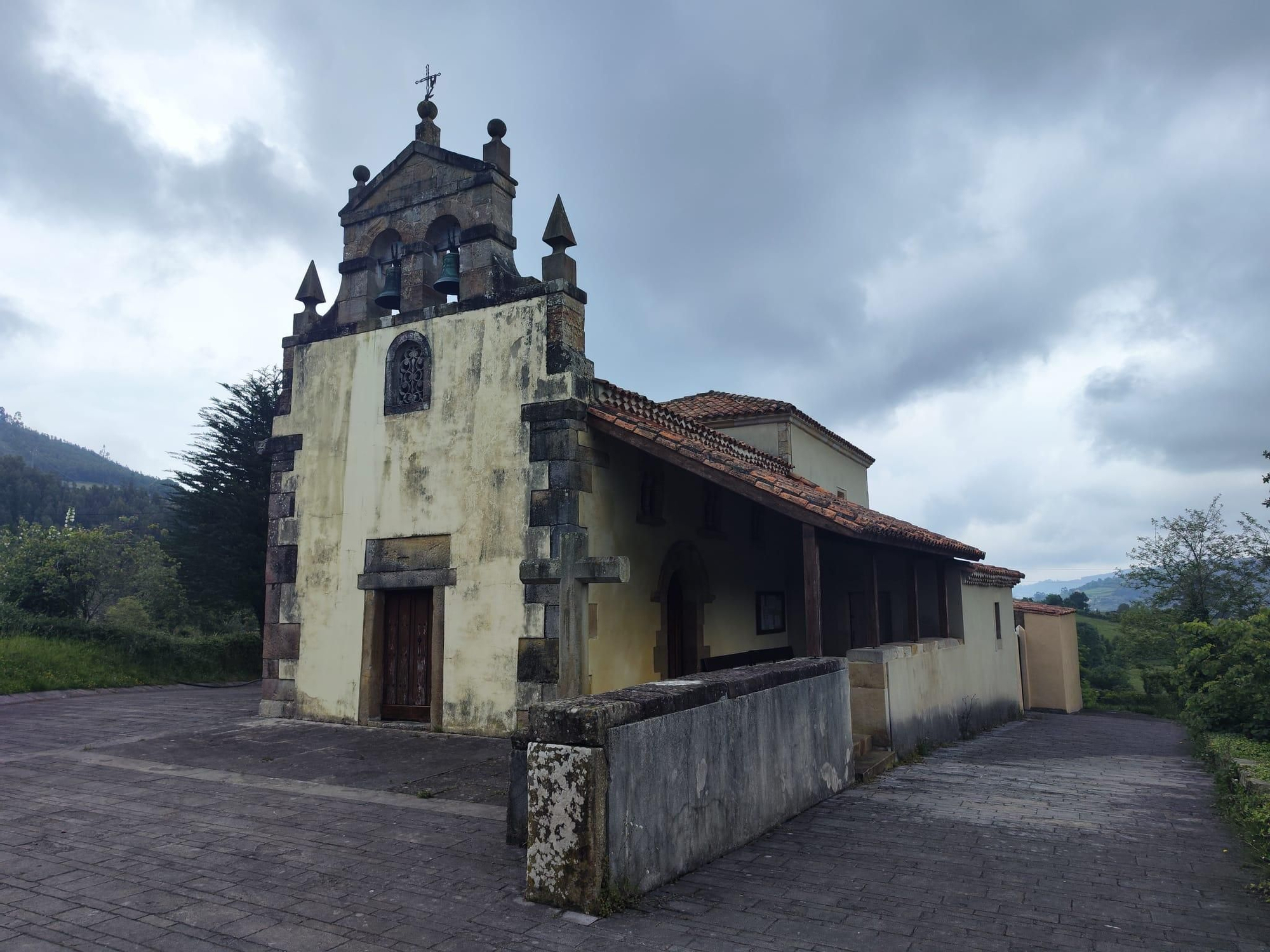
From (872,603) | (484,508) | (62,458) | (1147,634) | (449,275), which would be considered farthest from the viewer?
(62,458)

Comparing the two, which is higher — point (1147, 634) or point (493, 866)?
point (1147, 634)

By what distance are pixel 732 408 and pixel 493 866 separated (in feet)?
42.7

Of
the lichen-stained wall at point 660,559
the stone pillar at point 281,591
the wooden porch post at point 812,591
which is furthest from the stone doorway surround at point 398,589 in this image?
the wooden porch post at point 812,591

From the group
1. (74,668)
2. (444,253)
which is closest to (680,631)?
(444,253)

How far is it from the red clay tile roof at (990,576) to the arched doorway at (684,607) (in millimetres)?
5125

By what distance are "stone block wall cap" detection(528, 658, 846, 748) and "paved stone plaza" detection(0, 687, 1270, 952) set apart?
867 millimetres

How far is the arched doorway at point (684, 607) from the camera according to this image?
10.8 metres

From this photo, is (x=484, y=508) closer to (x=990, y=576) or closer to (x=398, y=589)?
(x=398, y=589)

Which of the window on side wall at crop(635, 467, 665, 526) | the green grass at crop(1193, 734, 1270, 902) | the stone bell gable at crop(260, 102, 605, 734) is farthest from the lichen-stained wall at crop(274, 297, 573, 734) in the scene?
the green grass at crop(1193, 734, 1270, 902)

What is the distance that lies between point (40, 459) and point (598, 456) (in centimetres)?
15854

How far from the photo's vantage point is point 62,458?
5551 inches

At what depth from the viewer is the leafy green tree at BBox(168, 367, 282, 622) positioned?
18.4 m

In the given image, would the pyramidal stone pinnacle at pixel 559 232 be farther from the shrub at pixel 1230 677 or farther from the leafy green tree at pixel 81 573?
the leafy green tree at pixel 81 573

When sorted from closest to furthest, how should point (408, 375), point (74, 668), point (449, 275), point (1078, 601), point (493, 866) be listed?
point (493, 866) < point (449, 275) < point (408, 375) < point (74, 668) < point (1078, 601)
